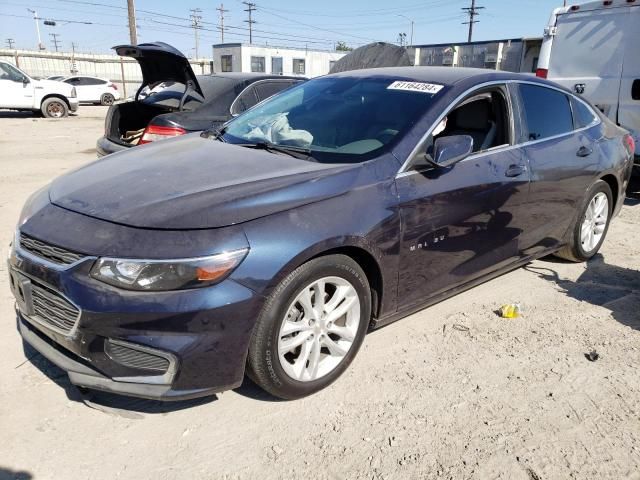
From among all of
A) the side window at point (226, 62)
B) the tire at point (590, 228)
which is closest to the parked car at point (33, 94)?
the tire at point (590, 228)

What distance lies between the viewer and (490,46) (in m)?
35.2

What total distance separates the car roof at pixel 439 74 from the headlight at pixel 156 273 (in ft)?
6.70

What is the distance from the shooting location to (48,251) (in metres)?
2.44

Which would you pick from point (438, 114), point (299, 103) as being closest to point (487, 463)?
point (438, 114)

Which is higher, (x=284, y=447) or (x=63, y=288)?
(x=63, y=288)

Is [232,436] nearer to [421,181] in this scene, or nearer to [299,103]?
[421,181]

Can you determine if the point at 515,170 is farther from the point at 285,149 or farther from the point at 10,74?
the point at 10,74

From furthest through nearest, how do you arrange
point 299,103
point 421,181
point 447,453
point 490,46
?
point 490,46 < point 299,103 < point 421,181 < point 447,453

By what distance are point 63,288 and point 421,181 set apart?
1907 mm

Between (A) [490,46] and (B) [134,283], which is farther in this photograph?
(A) [490,46]

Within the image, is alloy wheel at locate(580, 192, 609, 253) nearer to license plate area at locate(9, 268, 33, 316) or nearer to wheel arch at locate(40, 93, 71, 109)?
license plate area at locate(9, 268, 33, 316)

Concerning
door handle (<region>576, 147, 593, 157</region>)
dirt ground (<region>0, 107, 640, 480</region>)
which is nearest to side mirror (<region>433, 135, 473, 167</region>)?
dirt ground (<region>0, 107, 640, 480</region>)

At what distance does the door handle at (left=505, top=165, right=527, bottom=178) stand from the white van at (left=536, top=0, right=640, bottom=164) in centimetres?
389

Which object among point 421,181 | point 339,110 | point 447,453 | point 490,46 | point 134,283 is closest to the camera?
point 134,283
